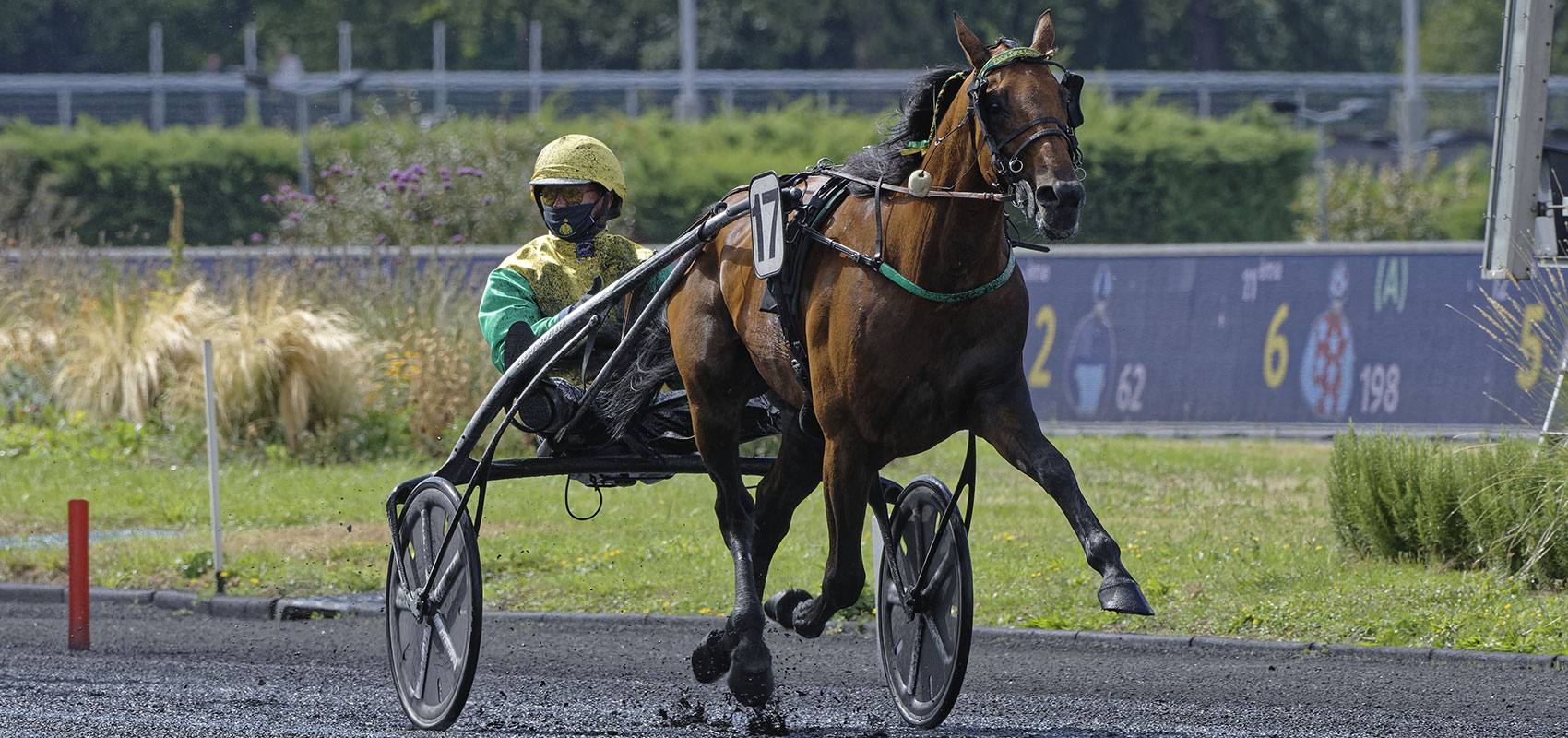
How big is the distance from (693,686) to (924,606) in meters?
1.76

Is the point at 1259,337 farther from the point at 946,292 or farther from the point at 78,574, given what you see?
the point at 946,292

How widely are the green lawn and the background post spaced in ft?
4.55

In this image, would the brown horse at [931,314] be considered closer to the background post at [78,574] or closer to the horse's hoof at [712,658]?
the horse's hoof at [712,658]

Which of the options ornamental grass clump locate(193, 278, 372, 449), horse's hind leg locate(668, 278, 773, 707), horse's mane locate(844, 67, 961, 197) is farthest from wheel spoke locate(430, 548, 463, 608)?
ornamental grass clump locate(193, 278, 372, 449)

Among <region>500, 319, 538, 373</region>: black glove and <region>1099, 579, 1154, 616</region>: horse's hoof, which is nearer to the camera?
<region>1099, 579, 1154, 616</region>: horse's hoof

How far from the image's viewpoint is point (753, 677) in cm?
563

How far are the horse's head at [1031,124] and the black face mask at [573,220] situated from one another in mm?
2061

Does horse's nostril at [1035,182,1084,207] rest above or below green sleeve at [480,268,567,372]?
above

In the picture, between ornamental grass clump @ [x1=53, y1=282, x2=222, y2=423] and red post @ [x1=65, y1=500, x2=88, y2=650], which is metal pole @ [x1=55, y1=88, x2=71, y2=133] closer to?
ornamental grass clump @ [x1=53, y1=282, x2=222, y2=423]

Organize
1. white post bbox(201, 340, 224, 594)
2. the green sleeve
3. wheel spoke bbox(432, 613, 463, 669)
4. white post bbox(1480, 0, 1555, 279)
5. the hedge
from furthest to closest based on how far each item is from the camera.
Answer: the hedge → white post bbox(201, 340, 224, 594) → white post bbox(1480, 0, 1555, 279) → the green sleeve → wheel spoke bbox(432, 613, 463, 669)

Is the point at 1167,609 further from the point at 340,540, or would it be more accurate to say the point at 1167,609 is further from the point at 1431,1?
the point at 1431,1

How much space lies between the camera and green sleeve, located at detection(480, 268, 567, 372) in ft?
21.1

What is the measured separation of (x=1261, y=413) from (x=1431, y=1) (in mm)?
44491

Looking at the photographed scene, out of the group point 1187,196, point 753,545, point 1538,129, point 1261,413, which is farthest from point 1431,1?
point 753,545
